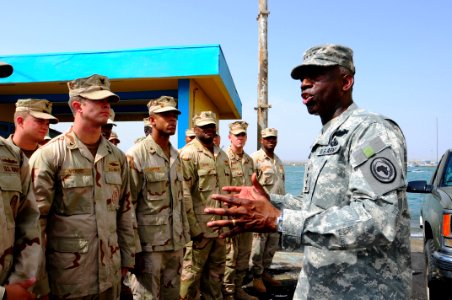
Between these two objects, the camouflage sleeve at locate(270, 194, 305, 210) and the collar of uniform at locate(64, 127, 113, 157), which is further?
the collar of uniform at locate(64, 127, 113, 157)

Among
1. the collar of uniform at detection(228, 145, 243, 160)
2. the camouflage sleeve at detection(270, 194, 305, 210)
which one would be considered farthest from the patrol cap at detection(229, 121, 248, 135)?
the camouflage sleeve at detection(270, 194, 305, 210)

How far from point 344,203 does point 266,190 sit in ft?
14.5

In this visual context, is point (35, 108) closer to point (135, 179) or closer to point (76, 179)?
point (135, 179)

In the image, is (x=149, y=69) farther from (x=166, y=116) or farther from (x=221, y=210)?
(x=221, y=210)

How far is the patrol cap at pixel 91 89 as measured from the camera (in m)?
2.85

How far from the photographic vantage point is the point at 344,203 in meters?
1.67

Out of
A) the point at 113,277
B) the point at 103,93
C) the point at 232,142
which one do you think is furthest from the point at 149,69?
the point at 113,277

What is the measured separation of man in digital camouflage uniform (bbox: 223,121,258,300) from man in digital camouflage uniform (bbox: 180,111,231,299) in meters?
0.59

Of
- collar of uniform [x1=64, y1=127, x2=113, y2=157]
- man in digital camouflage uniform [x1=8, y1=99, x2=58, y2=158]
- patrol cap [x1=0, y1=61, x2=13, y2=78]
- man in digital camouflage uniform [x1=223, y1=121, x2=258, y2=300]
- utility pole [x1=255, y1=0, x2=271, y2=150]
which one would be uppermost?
utility pole [x1=255, y1=0, x2=271, y2=150]

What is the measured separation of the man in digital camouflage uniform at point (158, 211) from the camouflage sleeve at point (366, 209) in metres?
2.23

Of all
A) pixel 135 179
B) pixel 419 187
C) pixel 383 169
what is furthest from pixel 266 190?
pixel 383 169

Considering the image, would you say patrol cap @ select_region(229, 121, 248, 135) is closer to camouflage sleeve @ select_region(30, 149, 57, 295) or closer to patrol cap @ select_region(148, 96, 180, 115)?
patrol cap @ select_region(148, 96, 180, 115)

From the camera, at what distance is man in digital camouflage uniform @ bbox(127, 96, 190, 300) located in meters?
3.45

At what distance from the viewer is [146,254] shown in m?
3.46
